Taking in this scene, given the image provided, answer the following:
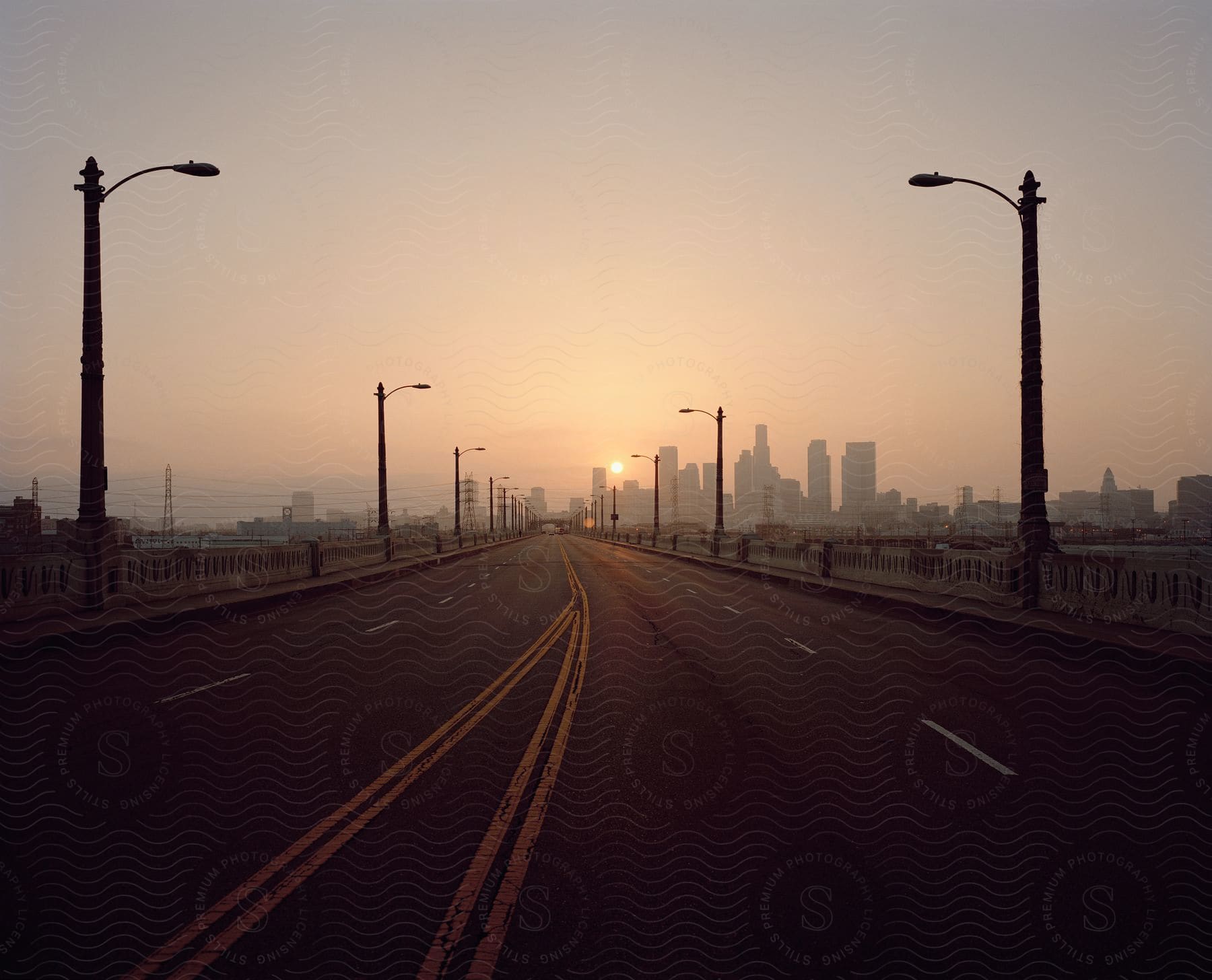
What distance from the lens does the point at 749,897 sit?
4988 millimetres

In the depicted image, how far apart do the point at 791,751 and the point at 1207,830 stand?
3194mm

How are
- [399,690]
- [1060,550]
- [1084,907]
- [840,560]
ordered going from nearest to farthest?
1. [1084,907]
2. [399,690]
3. [1060,550]
4. [840,560]

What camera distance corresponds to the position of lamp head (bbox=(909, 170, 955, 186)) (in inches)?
712

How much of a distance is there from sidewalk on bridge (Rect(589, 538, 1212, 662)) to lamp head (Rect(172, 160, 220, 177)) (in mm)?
18113

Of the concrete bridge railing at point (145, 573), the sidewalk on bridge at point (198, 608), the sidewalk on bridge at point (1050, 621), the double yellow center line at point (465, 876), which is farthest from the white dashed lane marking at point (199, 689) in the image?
the sidewalk on bridge at point (1050, 621)

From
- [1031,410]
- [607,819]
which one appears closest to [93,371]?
[607,819]

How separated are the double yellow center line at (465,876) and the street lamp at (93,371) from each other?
39.8 feet

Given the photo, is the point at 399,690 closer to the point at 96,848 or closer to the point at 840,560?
the point at 96,848

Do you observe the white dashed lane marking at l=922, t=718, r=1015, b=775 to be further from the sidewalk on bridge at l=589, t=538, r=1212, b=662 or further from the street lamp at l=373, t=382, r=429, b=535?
the street lamp at l=373, t=382, r=429, b=535

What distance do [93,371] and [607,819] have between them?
16.4 meters

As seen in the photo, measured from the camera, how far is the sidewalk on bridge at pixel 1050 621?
43.7 feet

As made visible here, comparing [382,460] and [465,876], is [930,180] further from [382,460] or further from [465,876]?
[382,460]

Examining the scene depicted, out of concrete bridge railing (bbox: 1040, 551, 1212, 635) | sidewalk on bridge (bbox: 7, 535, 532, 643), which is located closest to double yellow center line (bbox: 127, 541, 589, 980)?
sidewalk on bridge (bbox: 7, 535, 532, 643)

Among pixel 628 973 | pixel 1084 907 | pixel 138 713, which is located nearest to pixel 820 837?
pixel 1084 907
